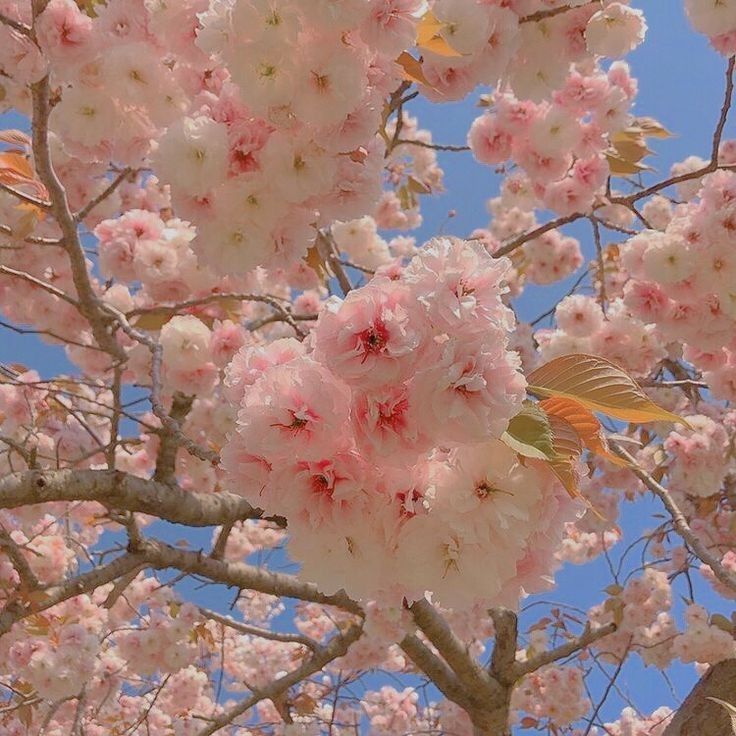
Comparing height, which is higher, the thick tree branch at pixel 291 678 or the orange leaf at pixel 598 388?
the thick tree branch at pixel 291 678

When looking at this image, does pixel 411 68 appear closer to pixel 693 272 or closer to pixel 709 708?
pixel 693 272

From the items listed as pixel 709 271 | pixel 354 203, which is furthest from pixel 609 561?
pixel 354 203

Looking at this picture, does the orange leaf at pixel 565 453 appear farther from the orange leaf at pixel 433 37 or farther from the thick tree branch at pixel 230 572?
the thick tree branch at pixel 230 572

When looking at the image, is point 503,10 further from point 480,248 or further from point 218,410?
point 218,410

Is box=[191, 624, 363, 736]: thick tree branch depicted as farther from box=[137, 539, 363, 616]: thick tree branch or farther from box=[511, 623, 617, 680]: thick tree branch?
box=[511, 623, 617, 680]: thick tree branch

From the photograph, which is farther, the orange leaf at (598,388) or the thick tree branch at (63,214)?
the thick tree branch at (63,214)

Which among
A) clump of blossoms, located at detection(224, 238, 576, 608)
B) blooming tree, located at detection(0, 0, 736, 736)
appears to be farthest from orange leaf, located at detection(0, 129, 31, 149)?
clump of blossoms, located at detection(224, 238, 576, 608)

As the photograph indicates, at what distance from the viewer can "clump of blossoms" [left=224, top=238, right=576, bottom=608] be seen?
68 cm

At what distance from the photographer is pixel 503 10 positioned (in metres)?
1.37

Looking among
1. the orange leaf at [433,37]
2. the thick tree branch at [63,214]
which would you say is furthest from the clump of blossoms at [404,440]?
the thick tree branch at [63,214]

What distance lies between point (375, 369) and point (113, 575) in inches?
69.3

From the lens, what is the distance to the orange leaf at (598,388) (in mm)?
811

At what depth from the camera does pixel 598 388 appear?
2.71ft

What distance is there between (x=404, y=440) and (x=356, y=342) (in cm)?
11
